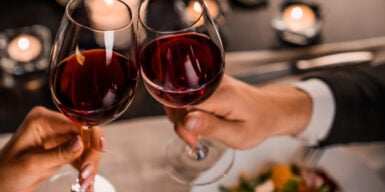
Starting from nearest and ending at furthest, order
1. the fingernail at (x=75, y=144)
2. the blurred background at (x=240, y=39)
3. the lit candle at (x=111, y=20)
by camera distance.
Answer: the lit candle at (x=111, y=20), the fingernail at (x=75, y=144), the blurred background at (x=240, y=39)

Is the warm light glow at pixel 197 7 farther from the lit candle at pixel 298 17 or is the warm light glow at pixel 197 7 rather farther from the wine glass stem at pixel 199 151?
the lit candle at pixel 298 17

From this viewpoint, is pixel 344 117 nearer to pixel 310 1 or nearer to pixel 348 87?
pixel 348 87

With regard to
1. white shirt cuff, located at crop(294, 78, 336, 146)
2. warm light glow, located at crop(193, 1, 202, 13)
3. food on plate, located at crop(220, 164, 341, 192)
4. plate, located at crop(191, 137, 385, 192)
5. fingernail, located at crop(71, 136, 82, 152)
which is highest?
warm light glow, located at crop(193, 1, 202, 13)

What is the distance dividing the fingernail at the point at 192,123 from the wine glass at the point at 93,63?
0.15 meters

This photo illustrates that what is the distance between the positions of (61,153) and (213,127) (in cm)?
25

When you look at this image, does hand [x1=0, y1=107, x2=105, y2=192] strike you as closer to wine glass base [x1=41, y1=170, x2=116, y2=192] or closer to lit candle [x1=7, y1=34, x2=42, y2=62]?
wine glass base [x1=41, y1=170, x2=116, y2=192]

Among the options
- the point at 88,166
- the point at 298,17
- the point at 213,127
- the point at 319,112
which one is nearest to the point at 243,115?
the point at 213,127

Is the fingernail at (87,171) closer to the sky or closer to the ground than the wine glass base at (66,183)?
closer to the sky

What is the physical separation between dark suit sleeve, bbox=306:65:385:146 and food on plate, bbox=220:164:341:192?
95 millimetres

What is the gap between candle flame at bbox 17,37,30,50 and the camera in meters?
1.19

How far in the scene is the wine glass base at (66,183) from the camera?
958 millimetres

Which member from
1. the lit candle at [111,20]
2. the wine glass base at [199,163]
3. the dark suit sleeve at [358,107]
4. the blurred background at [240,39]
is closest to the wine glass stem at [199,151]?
the wine glass base at [199,163]

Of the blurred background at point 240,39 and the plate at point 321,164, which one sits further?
the blurred background at point 240,39

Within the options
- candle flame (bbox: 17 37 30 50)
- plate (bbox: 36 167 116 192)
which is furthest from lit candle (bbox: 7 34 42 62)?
plate (bbox: 36 167 116 192)
